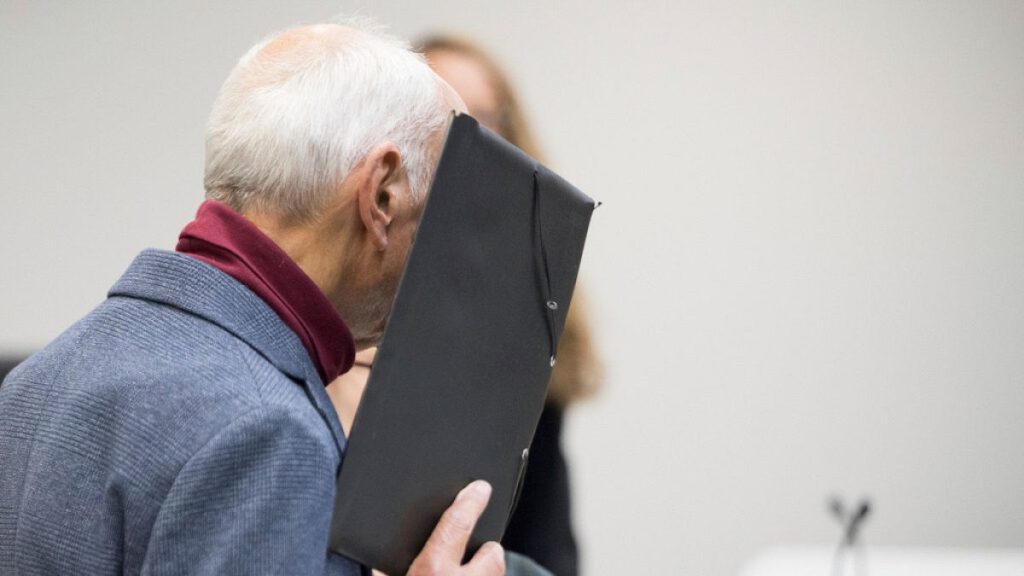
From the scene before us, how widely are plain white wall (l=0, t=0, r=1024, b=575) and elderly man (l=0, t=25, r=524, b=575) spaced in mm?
1085

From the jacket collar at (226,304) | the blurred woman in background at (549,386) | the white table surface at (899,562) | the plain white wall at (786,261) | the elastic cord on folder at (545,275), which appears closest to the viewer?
the jacket collar at (226,304)

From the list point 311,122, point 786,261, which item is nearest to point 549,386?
point 786,261

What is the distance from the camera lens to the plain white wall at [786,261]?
6.36ft

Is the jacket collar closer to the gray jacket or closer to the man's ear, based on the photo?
the gray jacket

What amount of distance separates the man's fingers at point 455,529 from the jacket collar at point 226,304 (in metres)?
0.10

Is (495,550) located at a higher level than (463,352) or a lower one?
lower

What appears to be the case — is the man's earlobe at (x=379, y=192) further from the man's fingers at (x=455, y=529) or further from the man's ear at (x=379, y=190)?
the man's fingers at (x=455, y=529)

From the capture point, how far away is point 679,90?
201cm

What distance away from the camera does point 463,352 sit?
852 millimetres

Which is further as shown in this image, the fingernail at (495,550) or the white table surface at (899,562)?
the white table surface at (899,562)

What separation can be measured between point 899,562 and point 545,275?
116cm

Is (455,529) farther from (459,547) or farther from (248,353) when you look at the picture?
(248,353)

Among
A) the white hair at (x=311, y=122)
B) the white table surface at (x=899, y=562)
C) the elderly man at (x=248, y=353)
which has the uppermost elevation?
the white hair at (x=311, y=122)

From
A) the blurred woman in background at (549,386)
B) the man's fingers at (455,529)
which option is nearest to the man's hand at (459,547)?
the man's fingers at (455,529)
